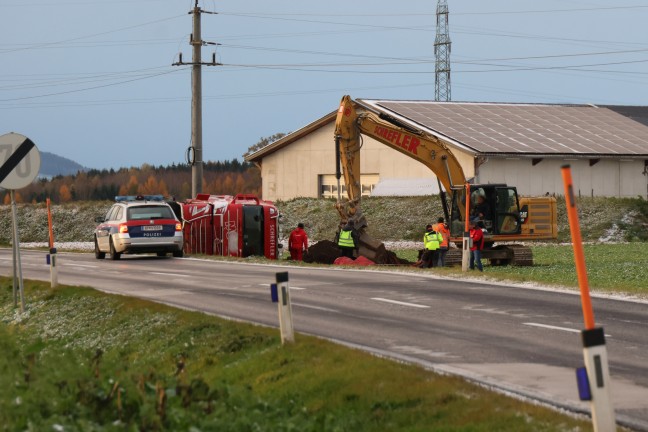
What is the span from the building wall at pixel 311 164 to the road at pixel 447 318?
123ft

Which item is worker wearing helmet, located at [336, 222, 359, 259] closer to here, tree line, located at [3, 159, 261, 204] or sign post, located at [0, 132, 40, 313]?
sign post, located at [0, 132, 40, 313]

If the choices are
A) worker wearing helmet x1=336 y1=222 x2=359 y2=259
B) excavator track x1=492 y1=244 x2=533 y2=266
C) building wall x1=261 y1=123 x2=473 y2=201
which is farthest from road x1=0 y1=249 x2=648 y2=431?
building wall x1=261 y1=123 x2=473 y2=201

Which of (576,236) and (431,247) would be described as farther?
(431,247)

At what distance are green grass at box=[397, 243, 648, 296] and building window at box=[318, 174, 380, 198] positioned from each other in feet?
60.7

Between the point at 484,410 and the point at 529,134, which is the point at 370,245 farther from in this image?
the point at 529,134

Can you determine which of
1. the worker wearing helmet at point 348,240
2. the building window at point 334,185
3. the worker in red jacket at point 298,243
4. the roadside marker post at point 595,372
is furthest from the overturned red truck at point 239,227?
the roadside marker post at point 595,372

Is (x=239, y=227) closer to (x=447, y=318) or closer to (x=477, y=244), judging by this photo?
(x=477, y=244)

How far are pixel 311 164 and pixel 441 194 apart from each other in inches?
1400

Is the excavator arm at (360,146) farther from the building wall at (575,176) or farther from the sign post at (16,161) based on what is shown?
the building wall at (575,176)

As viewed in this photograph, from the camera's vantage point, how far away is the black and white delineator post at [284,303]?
1347cm

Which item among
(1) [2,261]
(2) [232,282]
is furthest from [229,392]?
(1) [2,261]

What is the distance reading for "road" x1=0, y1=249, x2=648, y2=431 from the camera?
12523mm

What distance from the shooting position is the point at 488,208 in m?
38.3

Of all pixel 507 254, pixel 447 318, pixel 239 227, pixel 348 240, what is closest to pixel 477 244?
pixel 507 254
